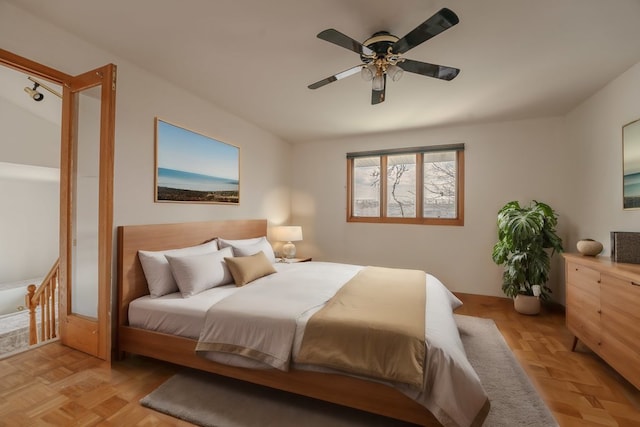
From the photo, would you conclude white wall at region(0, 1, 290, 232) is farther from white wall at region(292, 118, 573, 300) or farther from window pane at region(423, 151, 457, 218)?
window pane at region(423, 151, 457, 218)

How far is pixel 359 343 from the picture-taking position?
1590 mm

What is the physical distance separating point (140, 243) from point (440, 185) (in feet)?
12.9

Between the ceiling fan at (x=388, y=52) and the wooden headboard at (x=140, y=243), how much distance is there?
2081 mm

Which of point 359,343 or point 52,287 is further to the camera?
point 52,287

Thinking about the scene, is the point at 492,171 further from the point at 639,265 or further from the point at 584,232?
the point at 639,265

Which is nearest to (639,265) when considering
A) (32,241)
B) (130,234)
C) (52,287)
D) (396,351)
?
(396,351)

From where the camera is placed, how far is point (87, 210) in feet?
7.60

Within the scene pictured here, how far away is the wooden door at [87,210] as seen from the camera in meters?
2.13

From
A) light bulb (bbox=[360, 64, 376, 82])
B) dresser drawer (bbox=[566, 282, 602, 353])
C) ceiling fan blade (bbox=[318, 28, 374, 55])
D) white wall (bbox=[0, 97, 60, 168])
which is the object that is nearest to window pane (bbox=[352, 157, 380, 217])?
light bulb (bbox=[360, 64, 376, 82])

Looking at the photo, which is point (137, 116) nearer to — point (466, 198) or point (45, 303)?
point (45, 303)

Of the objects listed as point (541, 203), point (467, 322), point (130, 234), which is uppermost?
point (541, 203)

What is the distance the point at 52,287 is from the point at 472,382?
397 cm

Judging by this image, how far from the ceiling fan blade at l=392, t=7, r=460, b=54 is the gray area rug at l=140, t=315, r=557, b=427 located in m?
2.28

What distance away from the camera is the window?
4156mm
